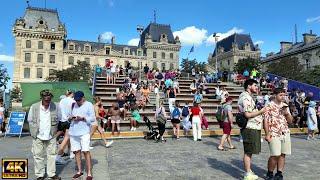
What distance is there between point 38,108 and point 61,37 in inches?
3367

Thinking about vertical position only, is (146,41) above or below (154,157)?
above

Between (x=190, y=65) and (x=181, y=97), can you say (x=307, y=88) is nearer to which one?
(x=181, y=97)

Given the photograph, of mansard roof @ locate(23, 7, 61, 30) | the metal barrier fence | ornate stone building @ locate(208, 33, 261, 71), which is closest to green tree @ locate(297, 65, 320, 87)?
the metal barrier fence

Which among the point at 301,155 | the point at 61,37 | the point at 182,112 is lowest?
the point at 301,155

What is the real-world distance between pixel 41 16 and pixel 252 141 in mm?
91421

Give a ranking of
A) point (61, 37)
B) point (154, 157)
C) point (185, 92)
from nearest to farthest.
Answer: point (154, 157), point (185, 92), point (61, 37)

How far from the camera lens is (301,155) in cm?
1027

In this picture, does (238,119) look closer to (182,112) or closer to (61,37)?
(182,112)

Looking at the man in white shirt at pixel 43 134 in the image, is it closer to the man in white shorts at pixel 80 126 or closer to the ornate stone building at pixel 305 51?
the man in white shorts at pixel 80 126

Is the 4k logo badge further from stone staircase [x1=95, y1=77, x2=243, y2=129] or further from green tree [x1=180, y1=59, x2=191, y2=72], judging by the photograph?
green tree [x1=180, y1=59, x2=191, y2=72]

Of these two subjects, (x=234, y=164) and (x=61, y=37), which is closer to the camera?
(x=234, y=164)

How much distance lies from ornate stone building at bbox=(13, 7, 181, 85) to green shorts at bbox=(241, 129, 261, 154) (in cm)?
8217

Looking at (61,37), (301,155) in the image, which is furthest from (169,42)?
(301,155)

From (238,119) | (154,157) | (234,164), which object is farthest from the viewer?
(154,157)
